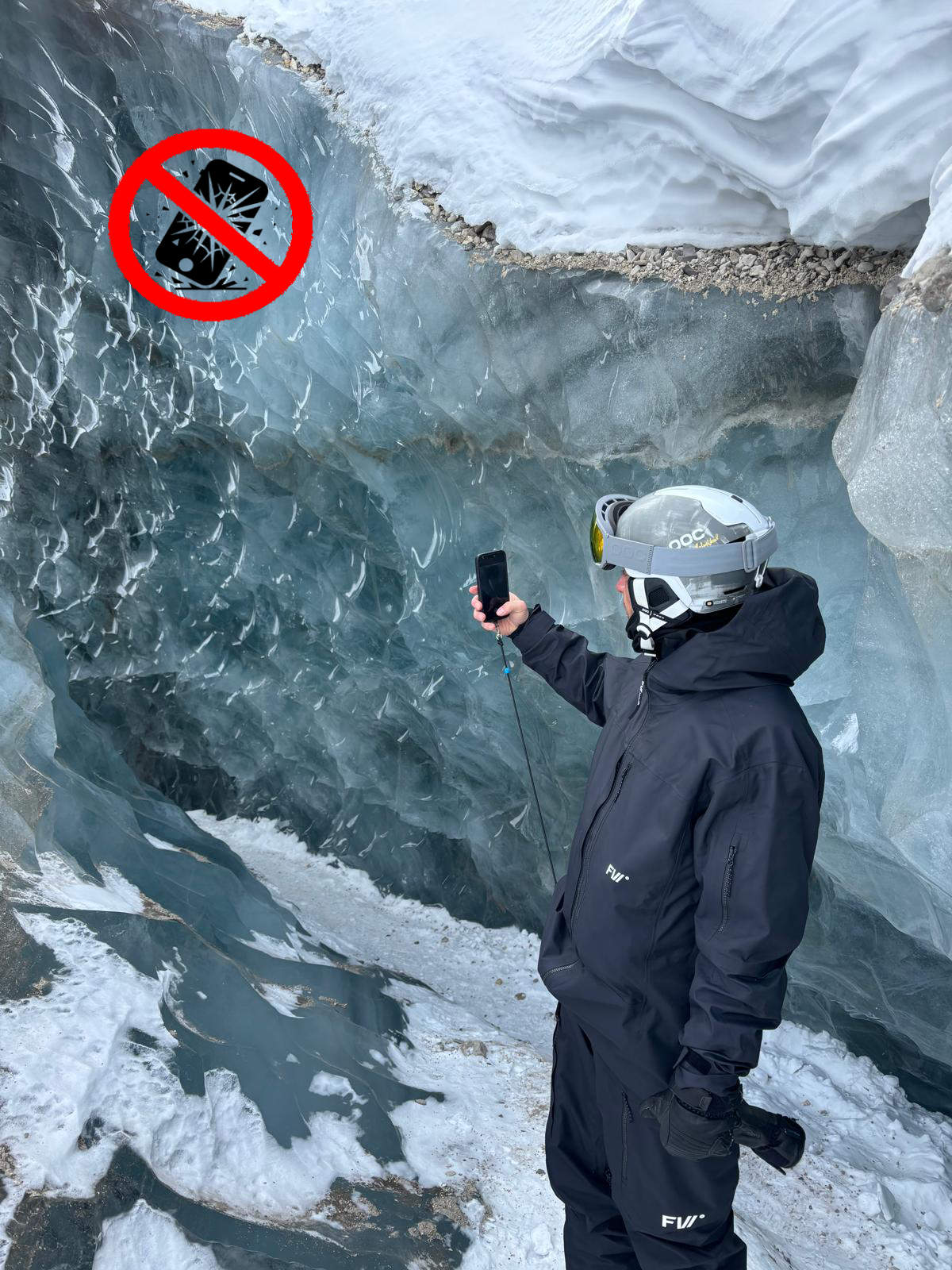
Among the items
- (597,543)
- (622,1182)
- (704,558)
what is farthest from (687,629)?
(622,1182)

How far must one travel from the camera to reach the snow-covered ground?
220 centimetres

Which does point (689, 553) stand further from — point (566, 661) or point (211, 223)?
point (211, 223)

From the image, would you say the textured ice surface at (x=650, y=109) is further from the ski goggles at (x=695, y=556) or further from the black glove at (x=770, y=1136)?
the black glove at (x=770, y=1136)

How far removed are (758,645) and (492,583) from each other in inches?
31.8

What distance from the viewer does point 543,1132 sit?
9.16 ft

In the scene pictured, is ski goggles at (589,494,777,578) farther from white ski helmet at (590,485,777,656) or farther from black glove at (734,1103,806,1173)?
black glove at (734,1103,806,1173)

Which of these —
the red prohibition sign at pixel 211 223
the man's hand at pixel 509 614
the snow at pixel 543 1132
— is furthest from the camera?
the red prohibition sign at pixel 211 223

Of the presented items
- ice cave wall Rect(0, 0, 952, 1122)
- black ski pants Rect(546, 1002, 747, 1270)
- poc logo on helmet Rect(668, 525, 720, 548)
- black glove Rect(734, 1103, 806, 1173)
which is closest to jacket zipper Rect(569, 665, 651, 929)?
poc logo on helmet Rect(668, 525, 720, 548)

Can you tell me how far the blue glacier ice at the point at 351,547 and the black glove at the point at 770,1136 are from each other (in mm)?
801

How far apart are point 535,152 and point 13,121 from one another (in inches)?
87.1

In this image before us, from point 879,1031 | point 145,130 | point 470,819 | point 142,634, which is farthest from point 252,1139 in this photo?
point 145,130

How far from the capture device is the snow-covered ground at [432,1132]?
2203 mm

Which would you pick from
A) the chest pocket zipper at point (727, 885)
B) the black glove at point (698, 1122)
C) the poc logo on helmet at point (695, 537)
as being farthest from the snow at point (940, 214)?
the black glove at point (698, 1122)

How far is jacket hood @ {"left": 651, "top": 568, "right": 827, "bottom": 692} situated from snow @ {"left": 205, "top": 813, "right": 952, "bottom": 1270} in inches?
63.5
